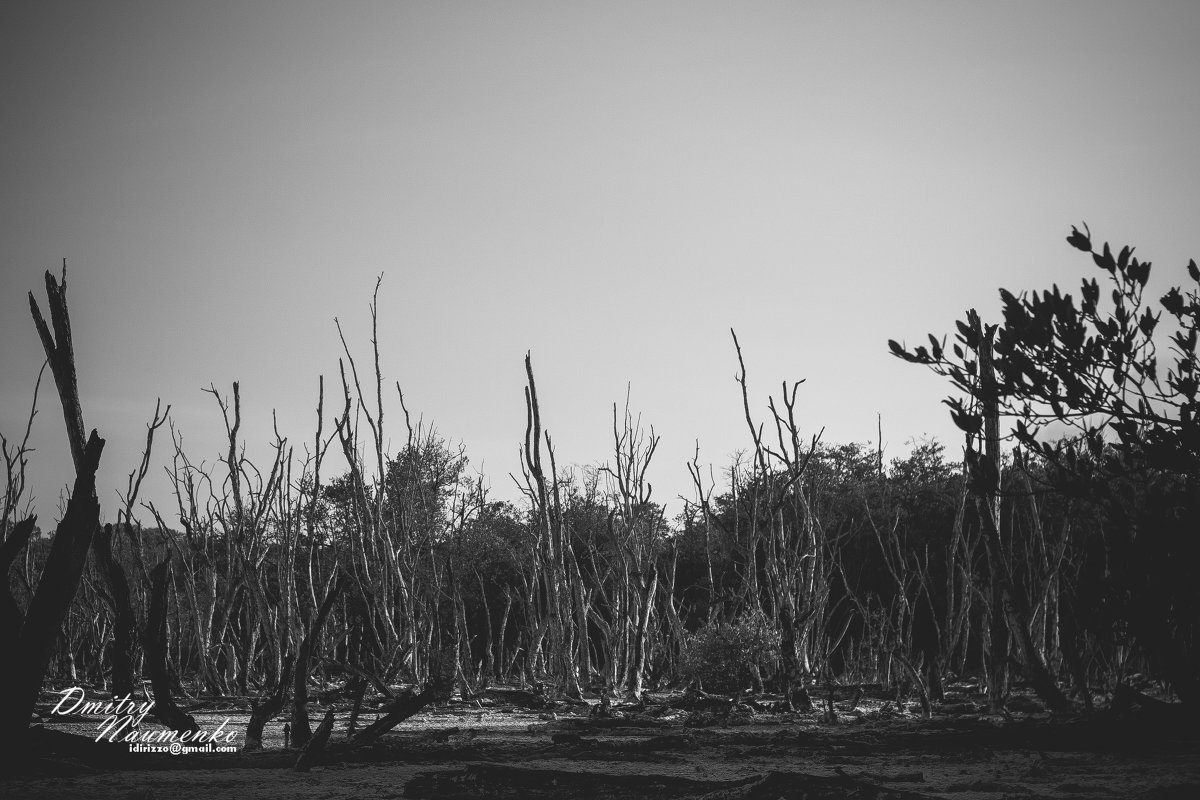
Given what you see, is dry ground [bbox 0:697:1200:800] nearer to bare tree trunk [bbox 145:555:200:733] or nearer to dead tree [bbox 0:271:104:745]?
dead tree [bbox 0:271:104:745]

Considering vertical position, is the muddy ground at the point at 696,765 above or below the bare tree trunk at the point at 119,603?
below

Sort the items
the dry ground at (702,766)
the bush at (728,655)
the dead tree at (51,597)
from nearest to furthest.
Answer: the dry ground at (702,766)
the dead tree at (51,597)
the bush at (728,655)

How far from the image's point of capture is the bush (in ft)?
25.4

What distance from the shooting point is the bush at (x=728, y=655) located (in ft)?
25.4

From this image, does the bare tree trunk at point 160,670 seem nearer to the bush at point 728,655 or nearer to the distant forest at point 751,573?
the distant forest at point 751,573

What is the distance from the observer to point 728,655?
7793mm

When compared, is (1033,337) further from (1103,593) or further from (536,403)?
(536,403)

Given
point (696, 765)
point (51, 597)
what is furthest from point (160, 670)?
point (696, 765)

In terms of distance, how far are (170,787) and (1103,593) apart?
419 centimetres

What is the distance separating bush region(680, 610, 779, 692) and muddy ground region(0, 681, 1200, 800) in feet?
7.19

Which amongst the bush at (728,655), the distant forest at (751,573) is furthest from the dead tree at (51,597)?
the bush at (728,655)

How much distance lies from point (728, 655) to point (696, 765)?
417cm

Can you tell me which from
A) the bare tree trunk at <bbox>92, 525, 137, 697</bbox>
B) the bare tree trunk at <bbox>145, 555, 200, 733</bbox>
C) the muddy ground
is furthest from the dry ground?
the bare tree trunk at <bbox>92, 525, 137, 697</bbox>

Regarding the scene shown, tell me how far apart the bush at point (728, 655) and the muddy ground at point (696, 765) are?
2192 millimetres
